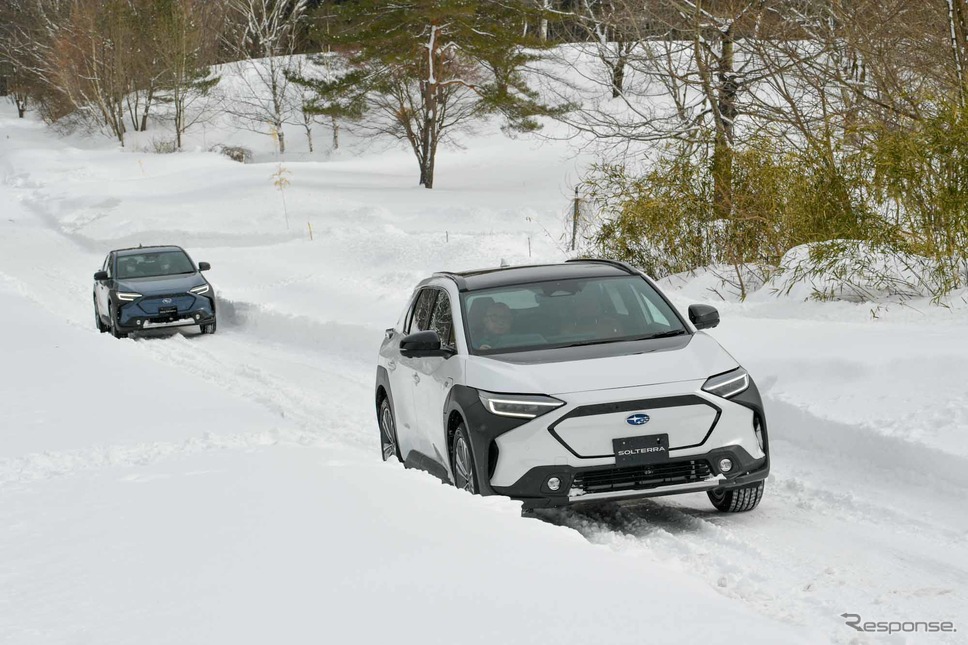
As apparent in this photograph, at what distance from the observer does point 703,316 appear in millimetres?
7500

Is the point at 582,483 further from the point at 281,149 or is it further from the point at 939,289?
the point at 281,149

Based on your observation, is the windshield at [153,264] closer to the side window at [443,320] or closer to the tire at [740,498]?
the side window at [443,320]

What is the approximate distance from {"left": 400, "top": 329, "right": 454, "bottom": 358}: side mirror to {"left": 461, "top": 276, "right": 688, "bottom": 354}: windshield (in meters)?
0.21

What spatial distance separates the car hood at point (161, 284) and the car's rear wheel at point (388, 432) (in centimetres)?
1071

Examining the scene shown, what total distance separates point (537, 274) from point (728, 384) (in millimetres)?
1914

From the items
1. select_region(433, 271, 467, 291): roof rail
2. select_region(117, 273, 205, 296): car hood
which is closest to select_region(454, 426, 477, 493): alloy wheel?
select_region(433, 271, 467, 291): roof rail

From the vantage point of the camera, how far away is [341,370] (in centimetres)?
1502

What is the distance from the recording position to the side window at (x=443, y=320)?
773 centimetres

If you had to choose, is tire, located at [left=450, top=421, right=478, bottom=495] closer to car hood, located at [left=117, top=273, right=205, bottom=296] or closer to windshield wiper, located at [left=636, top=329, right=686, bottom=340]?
windshield wiper, located at [left=636, top=329, right=686, bottom=340]

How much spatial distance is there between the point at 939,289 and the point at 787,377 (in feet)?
10.3

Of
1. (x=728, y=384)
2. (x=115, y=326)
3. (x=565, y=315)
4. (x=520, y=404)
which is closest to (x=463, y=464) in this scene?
(x=520, y=404)

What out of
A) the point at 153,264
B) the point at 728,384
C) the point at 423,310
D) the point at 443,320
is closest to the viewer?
the point at 728,384

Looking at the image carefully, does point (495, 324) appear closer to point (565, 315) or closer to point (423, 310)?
point (565, 315)

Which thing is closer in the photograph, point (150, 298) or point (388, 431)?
point (388, 431)
